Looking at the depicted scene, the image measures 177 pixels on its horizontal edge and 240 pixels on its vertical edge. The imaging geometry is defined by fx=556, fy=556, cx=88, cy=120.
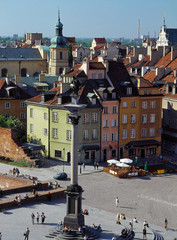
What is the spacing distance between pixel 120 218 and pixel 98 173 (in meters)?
17.7

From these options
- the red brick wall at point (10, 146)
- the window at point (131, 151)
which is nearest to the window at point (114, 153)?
the window at point (131, 151)

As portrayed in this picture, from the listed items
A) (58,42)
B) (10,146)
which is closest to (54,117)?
(10,146)

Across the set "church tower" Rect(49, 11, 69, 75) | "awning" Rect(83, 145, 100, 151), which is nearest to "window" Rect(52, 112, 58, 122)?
"awning" Rect(83, 145, 100, 151)

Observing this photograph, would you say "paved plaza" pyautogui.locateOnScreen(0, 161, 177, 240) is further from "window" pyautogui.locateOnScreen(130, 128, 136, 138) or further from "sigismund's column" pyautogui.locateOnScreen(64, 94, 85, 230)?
"window" pyautogui.locateOnScreen(130, 128, 136, 138)

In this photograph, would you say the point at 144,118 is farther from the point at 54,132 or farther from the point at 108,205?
the point at 108,205

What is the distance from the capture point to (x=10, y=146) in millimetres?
71250

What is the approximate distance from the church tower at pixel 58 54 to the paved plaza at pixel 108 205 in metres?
45.8

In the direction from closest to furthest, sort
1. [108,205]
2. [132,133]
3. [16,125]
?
[108,205], [132,133], [16,125]

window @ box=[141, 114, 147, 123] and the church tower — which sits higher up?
the church tower

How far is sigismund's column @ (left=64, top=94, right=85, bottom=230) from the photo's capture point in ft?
136

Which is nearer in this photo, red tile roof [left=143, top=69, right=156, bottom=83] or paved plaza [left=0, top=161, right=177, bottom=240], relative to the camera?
paved plaza [left=0, top=161, right=177, bottom=240]

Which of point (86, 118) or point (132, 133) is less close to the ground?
point (86, 118)

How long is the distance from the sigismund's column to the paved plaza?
236 centimetres

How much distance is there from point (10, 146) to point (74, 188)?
30.5 metres
